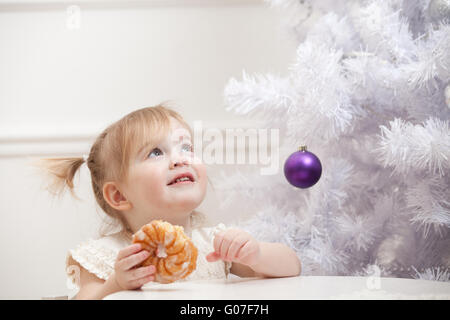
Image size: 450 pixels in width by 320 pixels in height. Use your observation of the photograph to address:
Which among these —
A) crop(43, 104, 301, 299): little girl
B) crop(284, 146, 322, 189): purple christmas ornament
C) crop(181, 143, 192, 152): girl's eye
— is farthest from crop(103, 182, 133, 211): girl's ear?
crop(284, 146, 322, 189): purple christmas ornament

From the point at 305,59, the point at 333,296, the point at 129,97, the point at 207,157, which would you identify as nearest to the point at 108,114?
the point at 129,97

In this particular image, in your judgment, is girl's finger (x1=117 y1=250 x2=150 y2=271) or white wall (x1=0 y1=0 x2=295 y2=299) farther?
white wall (x1=0 y1=0 x2=295 y2=299)

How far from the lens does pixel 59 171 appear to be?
77 cm

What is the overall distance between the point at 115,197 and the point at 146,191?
0.20 ft

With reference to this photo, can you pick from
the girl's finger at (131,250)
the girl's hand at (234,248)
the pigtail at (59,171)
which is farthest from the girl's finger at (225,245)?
the pigtail at (59,171)

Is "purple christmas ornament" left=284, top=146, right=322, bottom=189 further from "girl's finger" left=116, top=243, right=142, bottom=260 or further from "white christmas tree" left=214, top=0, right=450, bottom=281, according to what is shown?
"girl's finger" left=116, top=243, right=142, bottom=260

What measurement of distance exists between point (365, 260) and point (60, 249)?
45 cm

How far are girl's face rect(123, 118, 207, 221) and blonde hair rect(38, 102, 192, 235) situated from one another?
0.02 meters

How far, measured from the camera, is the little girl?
70 cm

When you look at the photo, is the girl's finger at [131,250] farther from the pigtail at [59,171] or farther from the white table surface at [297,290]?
the pigtail at [59,171]

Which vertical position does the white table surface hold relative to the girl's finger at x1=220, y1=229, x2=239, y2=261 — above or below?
below

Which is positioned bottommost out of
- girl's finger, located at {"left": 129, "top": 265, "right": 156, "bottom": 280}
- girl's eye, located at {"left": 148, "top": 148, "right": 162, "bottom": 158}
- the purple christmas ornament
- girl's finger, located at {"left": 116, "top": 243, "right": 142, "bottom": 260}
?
girl's finger, located at {"left": 129, "top": 265, "right": 156, "bottom": 280}

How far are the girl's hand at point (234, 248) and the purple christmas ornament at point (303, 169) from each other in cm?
13

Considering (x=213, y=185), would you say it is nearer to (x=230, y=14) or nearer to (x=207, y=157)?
(x=207, y=157)
